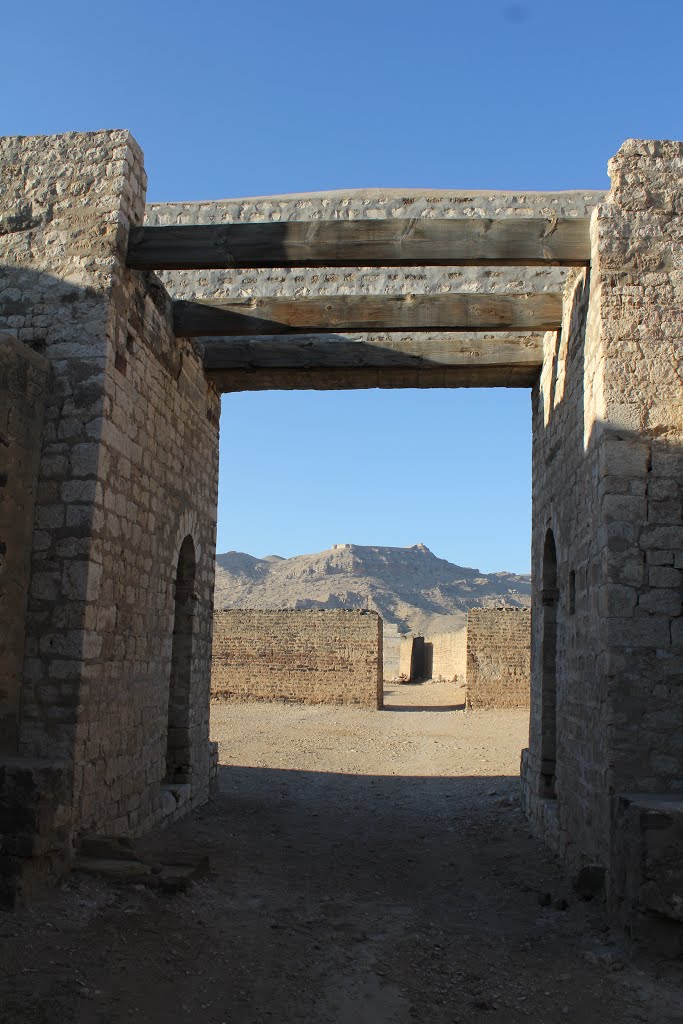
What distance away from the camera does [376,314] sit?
24.4ft

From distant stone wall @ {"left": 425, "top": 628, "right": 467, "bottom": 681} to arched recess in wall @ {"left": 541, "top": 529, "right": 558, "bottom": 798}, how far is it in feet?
52.0

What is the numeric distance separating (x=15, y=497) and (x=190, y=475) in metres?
2.80

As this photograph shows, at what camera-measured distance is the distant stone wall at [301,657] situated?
60.0ft

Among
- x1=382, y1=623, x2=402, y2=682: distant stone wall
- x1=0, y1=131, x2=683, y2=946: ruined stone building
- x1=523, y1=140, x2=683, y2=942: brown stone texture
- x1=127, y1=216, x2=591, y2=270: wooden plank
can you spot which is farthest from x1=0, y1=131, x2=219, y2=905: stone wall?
x1=382, y1=623, x2=402, y2=682: distant stone wall

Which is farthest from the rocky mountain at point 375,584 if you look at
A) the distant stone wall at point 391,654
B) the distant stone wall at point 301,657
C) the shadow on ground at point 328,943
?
the shadow on ground at point 328,943

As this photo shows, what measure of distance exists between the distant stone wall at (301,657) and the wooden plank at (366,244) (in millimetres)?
12941

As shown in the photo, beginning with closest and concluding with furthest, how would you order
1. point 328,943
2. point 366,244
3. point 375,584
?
point 328,943, point 366,244, point 375,584

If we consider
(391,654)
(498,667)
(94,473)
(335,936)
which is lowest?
(335,936)

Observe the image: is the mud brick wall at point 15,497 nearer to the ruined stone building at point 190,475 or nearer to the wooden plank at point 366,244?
the ruined stone building at point 190,475

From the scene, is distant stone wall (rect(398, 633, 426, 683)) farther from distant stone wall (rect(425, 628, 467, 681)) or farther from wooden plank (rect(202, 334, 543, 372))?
wooden plank (rect(202, 334, 543, 372))

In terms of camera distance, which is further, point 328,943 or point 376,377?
point 376,377

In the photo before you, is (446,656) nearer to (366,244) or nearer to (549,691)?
(549,691)

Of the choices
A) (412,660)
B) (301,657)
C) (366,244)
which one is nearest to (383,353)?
(366,244)

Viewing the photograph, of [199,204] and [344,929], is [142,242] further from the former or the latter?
[344,929]
